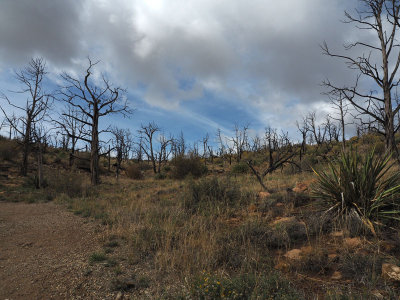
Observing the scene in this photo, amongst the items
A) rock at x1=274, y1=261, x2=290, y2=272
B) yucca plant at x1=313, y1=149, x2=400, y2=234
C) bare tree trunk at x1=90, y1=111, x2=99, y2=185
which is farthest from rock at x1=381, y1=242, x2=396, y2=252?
bare tree trunk at x1=90, y1=111, x2=99, y2=185

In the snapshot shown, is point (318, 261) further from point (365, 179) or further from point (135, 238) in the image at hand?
point (135, 238)

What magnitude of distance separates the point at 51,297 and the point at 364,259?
404 centimetres

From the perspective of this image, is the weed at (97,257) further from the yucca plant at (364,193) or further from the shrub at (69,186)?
the shrub at (69,186)

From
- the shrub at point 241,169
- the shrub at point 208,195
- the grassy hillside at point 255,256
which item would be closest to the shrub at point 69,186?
the grassy hillside at point 255,256

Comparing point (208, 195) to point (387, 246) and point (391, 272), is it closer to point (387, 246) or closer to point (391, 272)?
point (387, 246)

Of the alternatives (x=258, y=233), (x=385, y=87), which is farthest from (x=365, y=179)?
(x=385, y=87)

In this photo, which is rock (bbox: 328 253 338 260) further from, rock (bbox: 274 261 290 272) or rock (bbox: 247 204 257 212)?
rock (bbox: 247 204 257 212)

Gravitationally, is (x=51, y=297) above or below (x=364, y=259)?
below

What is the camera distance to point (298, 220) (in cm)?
474

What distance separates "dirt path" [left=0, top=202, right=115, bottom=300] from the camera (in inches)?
115

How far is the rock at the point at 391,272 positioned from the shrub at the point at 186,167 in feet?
56.1

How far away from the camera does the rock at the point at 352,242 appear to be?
343 centimetres

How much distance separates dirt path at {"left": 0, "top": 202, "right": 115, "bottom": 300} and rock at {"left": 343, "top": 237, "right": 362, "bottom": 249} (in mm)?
3502

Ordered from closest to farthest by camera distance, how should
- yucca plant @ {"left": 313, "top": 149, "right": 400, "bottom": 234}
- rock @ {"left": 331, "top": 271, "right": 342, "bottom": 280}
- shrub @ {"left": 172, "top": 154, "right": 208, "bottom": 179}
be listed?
rock @ {"left": 331, "top": 271, "right": 342, "bottom": 280}, yucca plant @ {"left": 313, "top": 149, "right": 400, "bottom": 234}, shrub @ {"left": 172, "top": 154, "right": 208, "bottom": 179}
